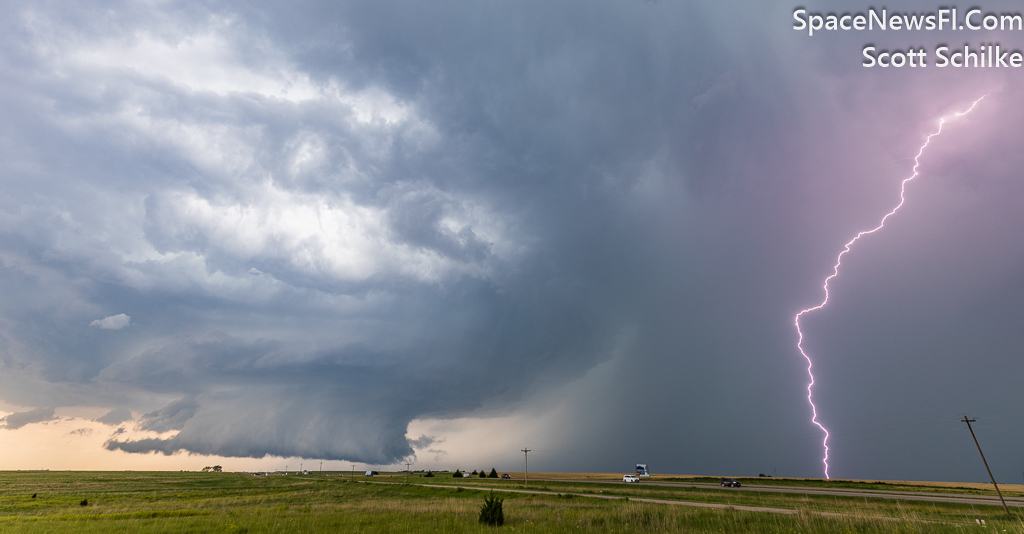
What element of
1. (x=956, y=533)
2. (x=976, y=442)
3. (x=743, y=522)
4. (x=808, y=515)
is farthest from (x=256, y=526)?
(x=976, y=442)

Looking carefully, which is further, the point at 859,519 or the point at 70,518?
the point at 70,518

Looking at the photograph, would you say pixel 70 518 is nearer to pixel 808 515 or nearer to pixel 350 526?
pixel 350 526

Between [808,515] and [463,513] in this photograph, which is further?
[463,513]

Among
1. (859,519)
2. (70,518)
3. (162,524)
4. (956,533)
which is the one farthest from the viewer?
(70,518)

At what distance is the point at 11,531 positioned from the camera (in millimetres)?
27906

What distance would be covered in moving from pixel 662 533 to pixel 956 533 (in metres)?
15.2

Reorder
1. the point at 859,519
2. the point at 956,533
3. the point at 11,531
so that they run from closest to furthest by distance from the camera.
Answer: the point at 956,533
the point at 859,519
the point at 11,531

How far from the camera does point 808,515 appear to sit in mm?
29609

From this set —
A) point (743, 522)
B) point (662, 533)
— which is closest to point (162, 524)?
point (662, 533)

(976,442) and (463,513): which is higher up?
(976,442)

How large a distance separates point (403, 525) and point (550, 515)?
1095cm

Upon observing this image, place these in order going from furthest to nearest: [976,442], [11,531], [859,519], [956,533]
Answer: [976,442], [11,531], [859,519], [956,533]

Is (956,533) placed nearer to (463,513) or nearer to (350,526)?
(463,513)

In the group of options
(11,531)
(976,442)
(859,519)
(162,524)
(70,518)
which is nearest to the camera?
(859,519)
